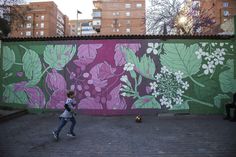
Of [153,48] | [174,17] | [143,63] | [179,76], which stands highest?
[174,17]

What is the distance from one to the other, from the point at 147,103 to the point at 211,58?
10.8 feet

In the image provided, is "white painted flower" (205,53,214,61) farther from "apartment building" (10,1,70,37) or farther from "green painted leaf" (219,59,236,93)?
"apartment building" (10,1,70,37)

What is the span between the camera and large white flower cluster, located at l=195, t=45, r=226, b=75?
1047 centimetres

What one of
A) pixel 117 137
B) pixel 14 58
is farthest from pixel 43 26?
pixel 117 137

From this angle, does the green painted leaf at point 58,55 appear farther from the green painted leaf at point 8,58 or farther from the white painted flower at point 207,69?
the white painted flower at point 207,69

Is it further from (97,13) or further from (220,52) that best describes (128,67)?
(97,13)

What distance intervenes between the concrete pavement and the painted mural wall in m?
0.85

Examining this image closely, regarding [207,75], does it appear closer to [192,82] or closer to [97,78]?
[192,82]

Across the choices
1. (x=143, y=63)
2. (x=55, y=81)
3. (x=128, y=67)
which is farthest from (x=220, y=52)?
(x=55, y=81)

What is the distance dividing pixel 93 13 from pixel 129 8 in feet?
34.2

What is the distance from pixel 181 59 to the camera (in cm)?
1053

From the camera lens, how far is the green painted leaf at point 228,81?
10.5 meters

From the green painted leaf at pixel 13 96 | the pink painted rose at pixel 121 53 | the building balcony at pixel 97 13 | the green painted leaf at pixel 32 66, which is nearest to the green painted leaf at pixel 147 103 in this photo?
the pink painted rose at pixel 121 53

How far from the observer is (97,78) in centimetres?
1061
